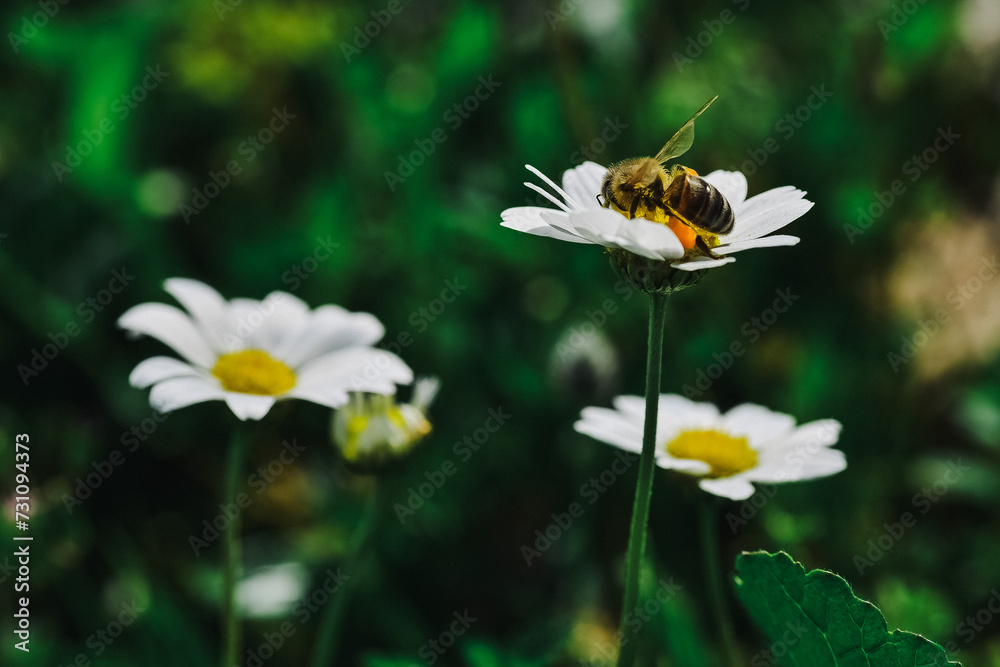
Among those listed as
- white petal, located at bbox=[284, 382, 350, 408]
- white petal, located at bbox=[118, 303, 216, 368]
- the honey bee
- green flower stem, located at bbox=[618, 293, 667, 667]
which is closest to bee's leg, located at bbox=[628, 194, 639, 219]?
the honey bee

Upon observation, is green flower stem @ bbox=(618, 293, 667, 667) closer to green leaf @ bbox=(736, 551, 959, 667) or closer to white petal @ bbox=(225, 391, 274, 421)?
green leaf @ bbox=(736, 551, 959, 667)

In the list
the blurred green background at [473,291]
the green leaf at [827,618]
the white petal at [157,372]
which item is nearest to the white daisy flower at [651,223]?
the green leaf at [827,618]

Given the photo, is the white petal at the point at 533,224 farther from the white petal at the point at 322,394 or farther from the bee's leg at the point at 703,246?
the white petal at the point at 322,394

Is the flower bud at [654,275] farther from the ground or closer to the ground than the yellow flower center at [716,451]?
farther from the ground

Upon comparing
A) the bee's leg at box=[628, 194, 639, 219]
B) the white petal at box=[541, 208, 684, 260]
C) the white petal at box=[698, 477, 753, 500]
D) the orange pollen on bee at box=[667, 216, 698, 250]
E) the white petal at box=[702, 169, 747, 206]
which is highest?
the white petal at box=[702, 169, 747, 206]

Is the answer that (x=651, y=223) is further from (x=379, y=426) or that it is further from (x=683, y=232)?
(x=379, y=426)

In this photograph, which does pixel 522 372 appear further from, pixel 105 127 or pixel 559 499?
pixel 105 127
